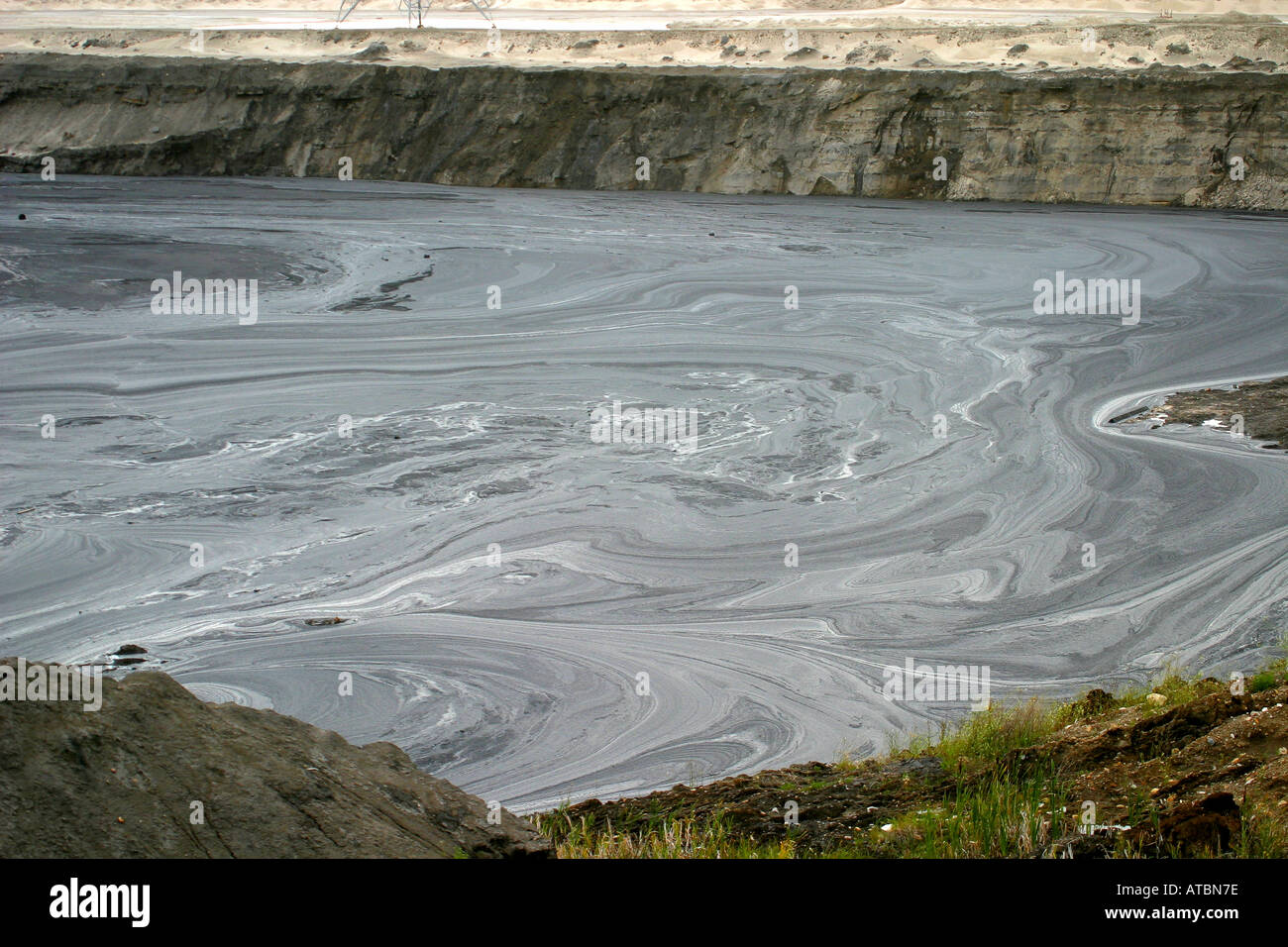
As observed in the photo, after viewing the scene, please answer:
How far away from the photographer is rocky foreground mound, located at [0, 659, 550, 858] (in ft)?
7.49

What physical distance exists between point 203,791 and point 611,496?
4.63 metres

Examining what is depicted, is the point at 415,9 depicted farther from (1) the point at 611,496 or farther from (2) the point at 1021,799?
(2) the point at 1021,799

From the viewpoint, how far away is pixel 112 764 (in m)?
2.42

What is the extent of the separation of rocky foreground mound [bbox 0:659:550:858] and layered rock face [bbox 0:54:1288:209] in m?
19.9

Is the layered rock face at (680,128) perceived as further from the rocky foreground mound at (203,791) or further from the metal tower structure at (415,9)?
the rocky foreground mound at (203,791)

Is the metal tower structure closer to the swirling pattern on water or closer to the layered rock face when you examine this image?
the layered rock face

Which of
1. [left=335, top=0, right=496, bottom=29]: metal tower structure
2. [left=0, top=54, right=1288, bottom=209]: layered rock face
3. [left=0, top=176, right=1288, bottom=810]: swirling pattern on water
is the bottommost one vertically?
[left=0, top=176, right=1288, bottom=810]: swirling pattern on water

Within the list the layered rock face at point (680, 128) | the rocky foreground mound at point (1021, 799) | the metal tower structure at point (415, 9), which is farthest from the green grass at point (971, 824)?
the metal tower structure at point (415, 9)

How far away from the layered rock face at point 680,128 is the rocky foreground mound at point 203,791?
65.1 feet

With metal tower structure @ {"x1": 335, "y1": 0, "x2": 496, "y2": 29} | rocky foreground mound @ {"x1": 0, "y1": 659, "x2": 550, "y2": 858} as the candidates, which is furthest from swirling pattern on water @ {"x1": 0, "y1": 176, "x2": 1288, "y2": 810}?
metal tower structure @ {"x1": 335, "y1": 0, "x2": 496, "y2": 29}

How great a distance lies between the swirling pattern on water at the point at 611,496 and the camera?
496cm

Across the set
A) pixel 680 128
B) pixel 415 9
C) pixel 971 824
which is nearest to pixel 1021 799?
pixel 971 824

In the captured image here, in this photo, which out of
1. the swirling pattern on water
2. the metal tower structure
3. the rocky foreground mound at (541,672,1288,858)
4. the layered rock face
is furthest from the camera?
the metal tower structure
